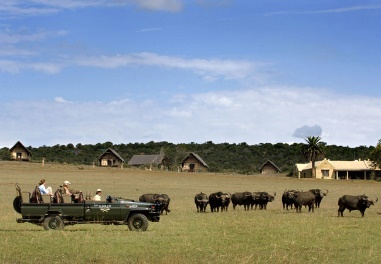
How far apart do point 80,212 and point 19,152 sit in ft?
296

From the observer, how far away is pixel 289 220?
3084cm

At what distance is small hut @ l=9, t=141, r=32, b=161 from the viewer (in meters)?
111

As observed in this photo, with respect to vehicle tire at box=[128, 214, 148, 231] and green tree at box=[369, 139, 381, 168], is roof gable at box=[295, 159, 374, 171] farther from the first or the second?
vehicle tire at box=[128, 214, 148, 231]

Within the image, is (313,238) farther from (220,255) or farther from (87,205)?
(87,205)

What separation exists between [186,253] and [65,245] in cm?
402

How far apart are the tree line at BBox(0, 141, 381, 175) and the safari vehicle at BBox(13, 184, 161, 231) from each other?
103 metres

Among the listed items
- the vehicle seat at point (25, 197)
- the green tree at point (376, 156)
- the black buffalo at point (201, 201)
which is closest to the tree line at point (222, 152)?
the green tree at point (376, 156)

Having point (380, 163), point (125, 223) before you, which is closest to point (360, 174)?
point (380, 163)

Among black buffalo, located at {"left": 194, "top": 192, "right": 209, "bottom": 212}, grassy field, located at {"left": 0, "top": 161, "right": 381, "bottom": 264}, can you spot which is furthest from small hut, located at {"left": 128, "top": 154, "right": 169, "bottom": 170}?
grassy field, located at {"left": 0, "top": 161, "right": 381, "bottom": 264}

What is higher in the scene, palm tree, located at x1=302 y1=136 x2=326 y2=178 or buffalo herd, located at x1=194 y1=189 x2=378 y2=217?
palm tree, located at x1=302 y1=136 x2=326 y2=178

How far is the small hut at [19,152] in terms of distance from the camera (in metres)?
111

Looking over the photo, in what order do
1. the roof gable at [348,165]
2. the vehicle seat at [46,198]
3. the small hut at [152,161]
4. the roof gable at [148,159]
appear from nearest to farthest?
the vehicle seat at [46,198], the roof gable at [348,165], the small hut at [152,161], the roof gable at [148,159]

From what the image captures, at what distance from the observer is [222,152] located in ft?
525

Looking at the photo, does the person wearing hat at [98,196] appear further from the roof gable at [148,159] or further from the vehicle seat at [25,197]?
Result: the roof gable at [148,159]
